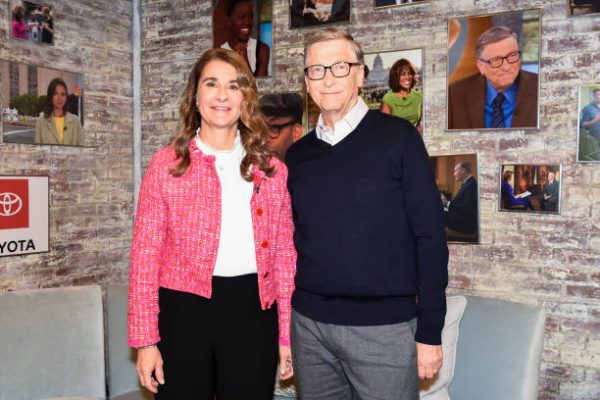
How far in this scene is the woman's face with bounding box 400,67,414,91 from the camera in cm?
297

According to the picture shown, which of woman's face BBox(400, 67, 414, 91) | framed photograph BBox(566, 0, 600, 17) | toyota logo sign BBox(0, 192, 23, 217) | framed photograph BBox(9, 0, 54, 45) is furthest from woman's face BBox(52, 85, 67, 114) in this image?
framed photograph BBox(566, 0, 600, 17)

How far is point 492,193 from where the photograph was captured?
2803 millimetres

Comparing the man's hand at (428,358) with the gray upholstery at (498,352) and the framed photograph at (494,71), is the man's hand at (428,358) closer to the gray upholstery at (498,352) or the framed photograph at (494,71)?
the gray upholstery at (498,352)

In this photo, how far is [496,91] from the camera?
2760 mm

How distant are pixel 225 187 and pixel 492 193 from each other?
1.57 m

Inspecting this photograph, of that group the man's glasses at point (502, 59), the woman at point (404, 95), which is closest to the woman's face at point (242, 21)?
the woman at point (404, 95)

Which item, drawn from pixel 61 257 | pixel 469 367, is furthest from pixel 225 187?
pixel 61 257

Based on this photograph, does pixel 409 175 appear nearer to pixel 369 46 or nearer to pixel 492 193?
pixel 492 193

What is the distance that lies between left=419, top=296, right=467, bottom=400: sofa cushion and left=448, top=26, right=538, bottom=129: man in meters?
0.99

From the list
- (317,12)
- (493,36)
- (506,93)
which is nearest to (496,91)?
(506,93)

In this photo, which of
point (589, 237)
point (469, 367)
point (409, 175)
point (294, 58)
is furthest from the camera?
point (294, 58)

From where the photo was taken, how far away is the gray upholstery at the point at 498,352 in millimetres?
2232

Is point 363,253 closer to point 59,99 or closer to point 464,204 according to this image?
point 464,204

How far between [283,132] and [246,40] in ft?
2.05
